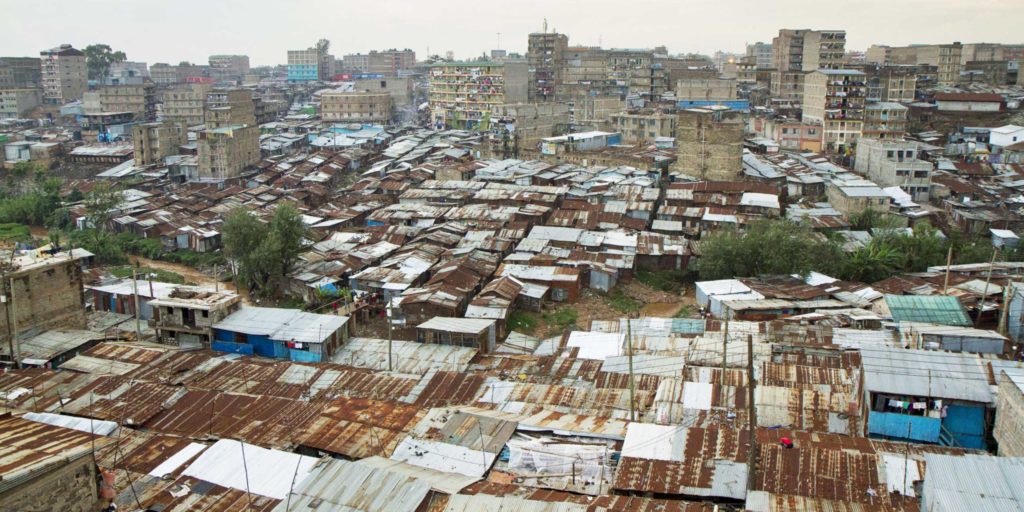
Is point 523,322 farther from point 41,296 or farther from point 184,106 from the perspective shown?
point 184,106

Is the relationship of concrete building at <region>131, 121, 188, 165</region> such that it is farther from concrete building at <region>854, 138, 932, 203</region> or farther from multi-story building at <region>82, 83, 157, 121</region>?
concrete building at <region>854, 138, 932, 203</region>

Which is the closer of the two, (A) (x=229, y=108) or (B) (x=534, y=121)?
(B) (x=534, y=121)

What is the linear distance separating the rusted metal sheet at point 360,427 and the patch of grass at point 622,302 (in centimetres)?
1222

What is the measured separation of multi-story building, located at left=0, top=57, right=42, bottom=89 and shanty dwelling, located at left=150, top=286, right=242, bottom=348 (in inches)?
3016

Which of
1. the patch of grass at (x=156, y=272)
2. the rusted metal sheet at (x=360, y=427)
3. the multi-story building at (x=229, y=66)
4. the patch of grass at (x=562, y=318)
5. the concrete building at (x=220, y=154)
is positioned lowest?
the patch of grass at (x=562, y=318)

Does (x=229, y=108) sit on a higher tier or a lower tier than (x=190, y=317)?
higher

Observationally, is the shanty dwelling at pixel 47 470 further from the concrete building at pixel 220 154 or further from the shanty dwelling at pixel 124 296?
the concrete building at pixel 220 154

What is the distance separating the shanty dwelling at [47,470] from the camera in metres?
9.76

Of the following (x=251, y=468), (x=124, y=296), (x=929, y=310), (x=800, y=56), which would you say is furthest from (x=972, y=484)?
(x=800, y=56)

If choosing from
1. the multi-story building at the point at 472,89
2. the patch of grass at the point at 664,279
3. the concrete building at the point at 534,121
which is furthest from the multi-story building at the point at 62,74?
the patch of grass at the point at 664,279

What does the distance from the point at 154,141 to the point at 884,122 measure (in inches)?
1773

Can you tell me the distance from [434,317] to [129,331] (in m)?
8.29

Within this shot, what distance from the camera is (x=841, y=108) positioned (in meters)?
47.4

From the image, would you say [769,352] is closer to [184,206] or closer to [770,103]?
[184,206]
